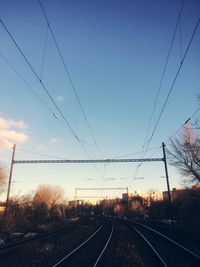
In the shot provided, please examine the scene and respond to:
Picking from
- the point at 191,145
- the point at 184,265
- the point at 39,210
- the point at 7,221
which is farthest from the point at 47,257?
the point at 39,210

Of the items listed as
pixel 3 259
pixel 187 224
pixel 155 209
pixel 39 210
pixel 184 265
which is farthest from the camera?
pixel 155 209

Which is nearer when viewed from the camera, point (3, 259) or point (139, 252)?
point (3, 259)

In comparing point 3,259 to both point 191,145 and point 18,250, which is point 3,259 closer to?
point 18,250

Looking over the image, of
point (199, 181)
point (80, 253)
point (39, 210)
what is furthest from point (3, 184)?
point (80, 253)

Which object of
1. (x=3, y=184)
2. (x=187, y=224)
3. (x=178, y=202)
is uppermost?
(x=3, y=184)

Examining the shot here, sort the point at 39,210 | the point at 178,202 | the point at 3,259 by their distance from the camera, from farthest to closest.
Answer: the point at 39,210
the point at 178,202
the point at 3,259

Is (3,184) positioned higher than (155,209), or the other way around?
(3,184)

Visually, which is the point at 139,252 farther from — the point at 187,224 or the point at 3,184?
the point at 3,184

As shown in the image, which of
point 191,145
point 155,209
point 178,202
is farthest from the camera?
point 155,209

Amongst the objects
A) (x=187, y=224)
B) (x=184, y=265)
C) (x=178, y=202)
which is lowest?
(x=184, y=265)

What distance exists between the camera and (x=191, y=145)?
31.8m

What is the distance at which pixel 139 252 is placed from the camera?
50.5 ft

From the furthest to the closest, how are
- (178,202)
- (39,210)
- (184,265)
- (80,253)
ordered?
(39,210) → (178,202) → (80,253) → (184,265)

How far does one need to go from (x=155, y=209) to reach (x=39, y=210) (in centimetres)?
2360
